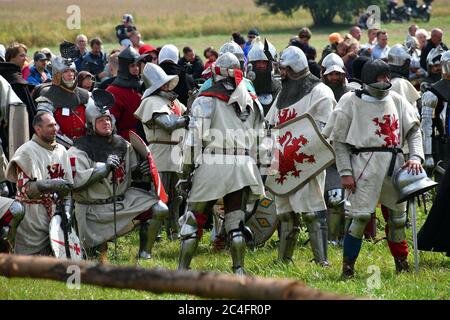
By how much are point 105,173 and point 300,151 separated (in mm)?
1752

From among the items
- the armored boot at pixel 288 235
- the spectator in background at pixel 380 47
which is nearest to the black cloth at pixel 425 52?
the spectator in background at pixel 380 47

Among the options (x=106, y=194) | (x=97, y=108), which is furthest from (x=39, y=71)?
(x=106, y=194)

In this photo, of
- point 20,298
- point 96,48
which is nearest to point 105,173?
point 20,298

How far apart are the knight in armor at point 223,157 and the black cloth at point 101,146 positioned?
4.86ft

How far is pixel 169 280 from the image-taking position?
6867mm

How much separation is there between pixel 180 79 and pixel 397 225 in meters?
4.58

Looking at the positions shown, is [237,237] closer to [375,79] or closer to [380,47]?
[375,79]

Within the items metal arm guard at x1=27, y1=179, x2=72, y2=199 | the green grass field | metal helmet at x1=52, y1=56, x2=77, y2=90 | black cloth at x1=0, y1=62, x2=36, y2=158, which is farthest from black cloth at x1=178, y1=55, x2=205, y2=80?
metal arm guard at x1=27, y1=179, x2=72, y2=199

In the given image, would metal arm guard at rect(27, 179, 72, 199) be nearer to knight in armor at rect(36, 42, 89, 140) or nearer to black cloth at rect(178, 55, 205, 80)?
knight in armor at rect(36, 42, 89, 140)

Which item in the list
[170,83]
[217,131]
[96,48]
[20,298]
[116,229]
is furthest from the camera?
[96,48]

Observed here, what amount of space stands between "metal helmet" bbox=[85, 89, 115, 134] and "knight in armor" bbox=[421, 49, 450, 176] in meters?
3.23

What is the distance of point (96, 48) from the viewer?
65.9 feet

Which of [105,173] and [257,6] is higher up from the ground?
[105,173]

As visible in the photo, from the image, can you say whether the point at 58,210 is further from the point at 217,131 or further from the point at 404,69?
the point at 404,69
